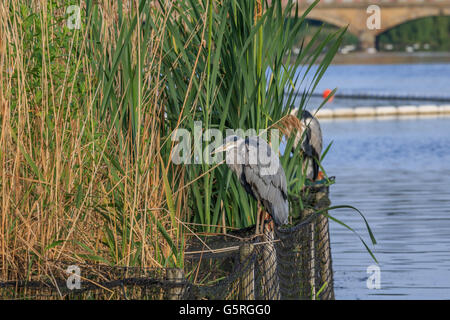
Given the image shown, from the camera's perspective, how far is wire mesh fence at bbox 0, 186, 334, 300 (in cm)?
374

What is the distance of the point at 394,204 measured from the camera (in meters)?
12.1

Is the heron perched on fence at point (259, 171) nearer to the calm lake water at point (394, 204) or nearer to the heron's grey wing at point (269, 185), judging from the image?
the heron's grey wing at point (269, 185)

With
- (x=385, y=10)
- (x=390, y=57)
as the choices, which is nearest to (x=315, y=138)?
(x=385, y=10)

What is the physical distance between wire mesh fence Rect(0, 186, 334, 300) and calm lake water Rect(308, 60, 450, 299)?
1.34 metres

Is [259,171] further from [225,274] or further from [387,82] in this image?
[387,82]

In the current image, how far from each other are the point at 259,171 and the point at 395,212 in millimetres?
6711

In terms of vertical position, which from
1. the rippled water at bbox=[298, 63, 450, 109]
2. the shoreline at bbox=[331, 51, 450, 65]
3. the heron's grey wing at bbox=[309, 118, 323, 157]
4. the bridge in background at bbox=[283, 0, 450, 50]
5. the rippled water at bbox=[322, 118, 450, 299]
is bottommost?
the rippled water at bbox=[322, 118, 450, 299]

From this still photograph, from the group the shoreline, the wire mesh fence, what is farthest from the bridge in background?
the wire mesh fence

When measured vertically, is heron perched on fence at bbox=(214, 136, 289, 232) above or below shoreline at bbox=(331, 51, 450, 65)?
below

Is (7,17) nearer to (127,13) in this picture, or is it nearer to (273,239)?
(127,13)

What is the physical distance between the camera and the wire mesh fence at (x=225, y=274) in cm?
374

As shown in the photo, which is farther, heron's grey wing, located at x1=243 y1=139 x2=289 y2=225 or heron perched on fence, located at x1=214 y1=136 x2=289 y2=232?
heron's grey wing, located at x1=243 y1=139 x2=289 y2=225

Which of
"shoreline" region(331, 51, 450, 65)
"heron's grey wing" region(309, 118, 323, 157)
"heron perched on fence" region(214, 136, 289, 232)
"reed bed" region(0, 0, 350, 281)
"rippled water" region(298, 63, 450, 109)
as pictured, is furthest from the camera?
"shoreline" region(331, 51, 450, 65)

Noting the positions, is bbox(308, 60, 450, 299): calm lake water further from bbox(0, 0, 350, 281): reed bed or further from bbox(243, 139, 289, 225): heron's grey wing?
bbox(0, 0, 350, 281): reed bed
